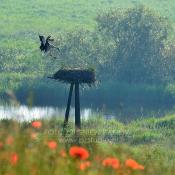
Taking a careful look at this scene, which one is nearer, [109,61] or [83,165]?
[83,165]

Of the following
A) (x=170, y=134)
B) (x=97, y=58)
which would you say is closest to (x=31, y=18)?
(x=97, y=58)

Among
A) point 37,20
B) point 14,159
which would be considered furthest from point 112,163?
point 37,20

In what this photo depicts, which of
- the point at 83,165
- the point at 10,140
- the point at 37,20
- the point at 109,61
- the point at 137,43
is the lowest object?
the point at 109,61

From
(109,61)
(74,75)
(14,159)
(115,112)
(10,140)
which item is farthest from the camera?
(109,61)

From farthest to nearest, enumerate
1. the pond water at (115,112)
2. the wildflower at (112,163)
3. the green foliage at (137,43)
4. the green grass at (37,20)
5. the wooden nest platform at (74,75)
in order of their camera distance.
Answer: the green grass at (37,20), the green foliage at (137,43), the pond water at (115,112), the wooden nest platform at (74,75), the wildflower at (112,163)

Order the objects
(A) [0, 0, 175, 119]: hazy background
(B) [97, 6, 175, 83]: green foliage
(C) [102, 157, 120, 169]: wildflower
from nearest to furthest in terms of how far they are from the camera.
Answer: (C) [102, 157, 120, 169]: wildflower < (A) [0, 0, 175, 119]: hazy background < (B) [97, 6, 175, 83]: green foliage

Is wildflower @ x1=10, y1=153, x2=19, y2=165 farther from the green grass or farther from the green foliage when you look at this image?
the green foliage

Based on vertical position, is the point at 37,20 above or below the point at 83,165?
below

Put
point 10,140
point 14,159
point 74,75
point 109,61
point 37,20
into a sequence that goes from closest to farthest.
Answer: point 14,159 < point 10,140 < point 74,75 < point 109,61 < point 37,20

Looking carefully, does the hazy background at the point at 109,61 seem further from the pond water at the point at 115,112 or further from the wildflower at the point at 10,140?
the wildflower at the point at 10,140

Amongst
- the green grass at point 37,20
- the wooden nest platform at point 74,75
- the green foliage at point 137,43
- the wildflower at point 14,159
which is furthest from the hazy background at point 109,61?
the wildflower at point 14,159

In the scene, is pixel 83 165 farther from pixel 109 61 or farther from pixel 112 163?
pixel 109 61

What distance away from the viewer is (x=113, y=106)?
5356 cm

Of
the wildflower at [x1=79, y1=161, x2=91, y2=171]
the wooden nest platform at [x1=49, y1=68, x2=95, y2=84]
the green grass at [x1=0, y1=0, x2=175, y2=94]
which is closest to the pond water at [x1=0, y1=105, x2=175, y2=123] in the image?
the wooden nest platform at [x1=49, y1=68, x2=95, y2=84]
